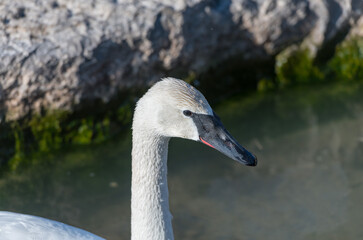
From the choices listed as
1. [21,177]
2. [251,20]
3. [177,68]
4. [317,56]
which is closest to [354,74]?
[317,56]

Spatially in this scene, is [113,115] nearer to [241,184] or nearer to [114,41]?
[114,41]

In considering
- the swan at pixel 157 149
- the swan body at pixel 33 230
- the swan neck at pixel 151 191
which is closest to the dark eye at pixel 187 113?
the swan at pixel 157 149

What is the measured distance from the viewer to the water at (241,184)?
454cm

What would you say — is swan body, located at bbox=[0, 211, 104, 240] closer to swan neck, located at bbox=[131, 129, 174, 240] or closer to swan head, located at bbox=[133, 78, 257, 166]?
swan neck, located at bbox=[131, 129, 174, 240]

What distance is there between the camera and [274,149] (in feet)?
18.0

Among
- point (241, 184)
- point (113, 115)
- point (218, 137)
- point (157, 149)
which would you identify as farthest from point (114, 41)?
point (218, 137)

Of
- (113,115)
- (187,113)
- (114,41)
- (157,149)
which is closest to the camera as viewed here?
(187,113)

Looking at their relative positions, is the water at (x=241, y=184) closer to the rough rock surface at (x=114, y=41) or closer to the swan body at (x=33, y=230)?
the rough rock surface at (x=114, y=41)

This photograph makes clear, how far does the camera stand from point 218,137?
3098 millimetres

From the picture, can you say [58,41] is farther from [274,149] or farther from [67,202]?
[274,149]

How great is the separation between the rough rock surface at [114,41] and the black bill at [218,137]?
7.59ft

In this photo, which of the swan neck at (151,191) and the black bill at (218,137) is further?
the swan neck at (151,191)

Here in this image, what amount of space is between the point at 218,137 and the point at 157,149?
1.14 feet

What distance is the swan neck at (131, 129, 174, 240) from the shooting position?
3.21m
